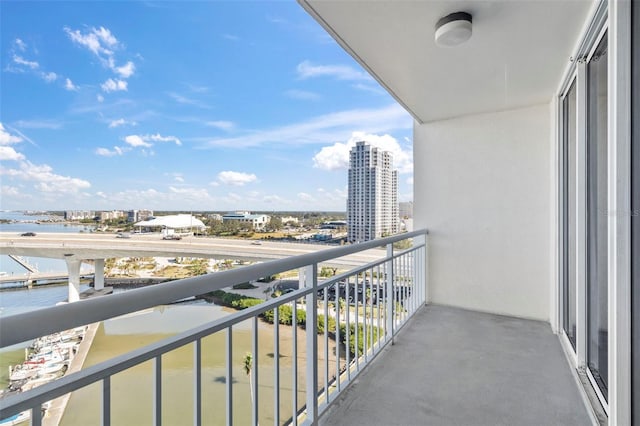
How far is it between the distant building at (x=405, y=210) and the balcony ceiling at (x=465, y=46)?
1450mm

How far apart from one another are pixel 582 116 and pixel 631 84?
99 cm

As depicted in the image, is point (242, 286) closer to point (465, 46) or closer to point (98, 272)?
point (465, 46)

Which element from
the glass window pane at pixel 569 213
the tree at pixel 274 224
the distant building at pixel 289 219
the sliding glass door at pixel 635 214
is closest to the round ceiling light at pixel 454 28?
the sliding glass door at pixel 635 214

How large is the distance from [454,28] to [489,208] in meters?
2.30

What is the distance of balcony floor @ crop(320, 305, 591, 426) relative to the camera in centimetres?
183

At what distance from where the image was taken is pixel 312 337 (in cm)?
162

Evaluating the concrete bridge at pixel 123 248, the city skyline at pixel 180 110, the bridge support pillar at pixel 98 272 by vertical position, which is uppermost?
the city skyline at pixel 180 110

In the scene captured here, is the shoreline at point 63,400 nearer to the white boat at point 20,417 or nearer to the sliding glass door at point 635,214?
the white boat at point 20,417

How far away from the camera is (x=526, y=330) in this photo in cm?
311

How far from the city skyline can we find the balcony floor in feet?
7.73

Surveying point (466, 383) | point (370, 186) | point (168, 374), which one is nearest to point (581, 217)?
point (466, 383)

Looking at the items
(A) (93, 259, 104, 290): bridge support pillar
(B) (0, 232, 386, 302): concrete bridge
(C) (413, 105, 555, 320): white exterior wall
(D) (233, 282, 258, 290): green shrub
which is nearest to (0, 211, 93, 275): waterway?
(B) (0, 232, 386, 302): concrete bridge

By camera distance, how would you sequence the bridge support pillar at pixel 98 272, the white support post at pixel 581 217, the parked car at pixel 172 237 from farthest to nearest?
the parked car at pixel 172 237, the bridge support pillar at pixel 98 272, the white support post at pixel 581 217

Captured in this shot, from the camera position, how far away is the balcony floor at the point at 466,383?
1.83 meters
